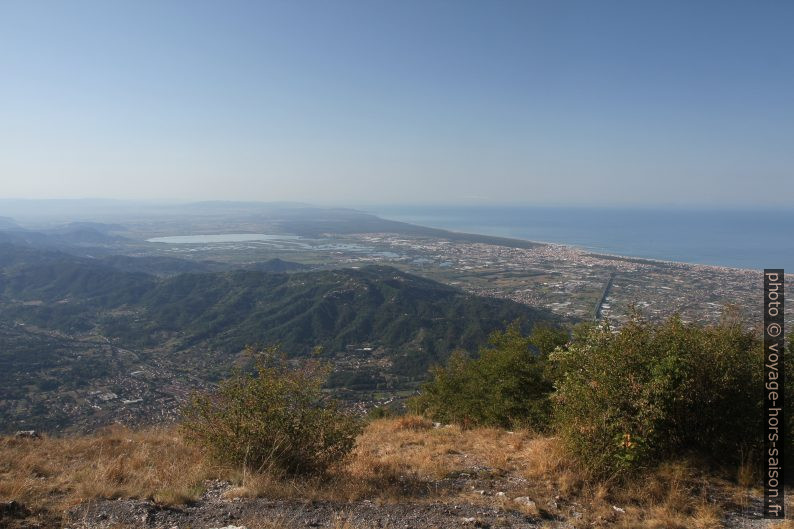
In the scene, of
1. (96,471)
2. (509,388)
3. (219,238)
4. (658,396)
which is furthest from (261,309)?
(219,238)

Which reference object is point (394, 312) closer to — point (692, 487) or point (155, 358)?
point (155, 358)

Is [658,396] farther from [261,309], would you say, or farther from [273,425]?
[261,309]

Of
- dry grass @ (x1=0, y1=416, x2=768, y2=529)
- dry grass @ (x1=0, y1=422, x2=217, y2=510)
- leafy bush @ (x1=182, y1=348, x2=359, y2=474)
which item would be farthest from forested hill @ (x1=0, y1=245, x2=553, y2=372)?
leafy bush @ (x1=182, y1=348, x2=359, y2=474)

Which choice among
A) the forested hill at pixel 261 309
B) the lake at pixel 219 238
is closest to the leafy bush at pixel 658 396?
the forested hill at pixel 261 309

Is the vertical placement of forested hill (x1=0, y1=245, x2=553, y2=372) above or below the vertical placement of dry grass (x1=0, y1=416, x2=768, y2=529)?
below

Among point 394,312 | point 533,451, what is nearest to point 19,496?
point 533,451

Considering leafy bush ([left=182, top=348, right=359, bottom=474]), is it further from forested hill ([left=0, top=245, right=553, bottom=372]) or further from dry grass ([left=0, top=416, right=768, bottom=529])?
forested hill ([left=0, top=245, right=553, bottom=372])
